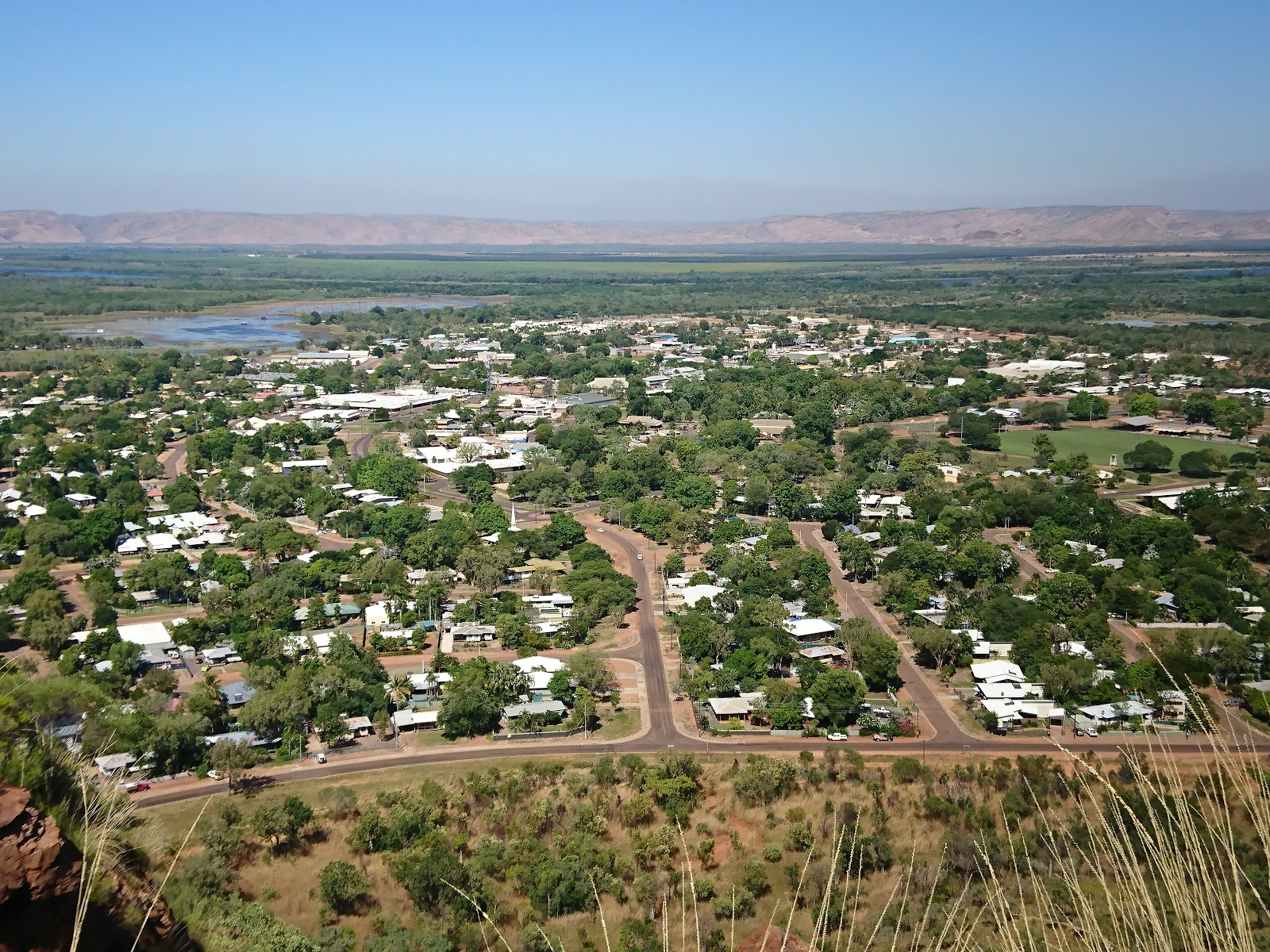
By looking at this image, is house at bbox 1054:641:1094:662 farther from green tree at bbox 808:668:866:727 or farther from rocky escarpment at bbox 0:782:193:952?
rocky escarpment at bbox 0:782:193:952

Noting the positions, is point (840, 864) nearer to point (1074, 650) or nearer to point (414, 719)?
point (414, 719)

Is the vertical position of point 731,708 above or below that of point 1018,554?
above

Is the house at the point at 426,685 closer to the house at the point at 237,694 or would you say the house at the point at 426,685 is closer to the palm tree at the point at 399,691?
the palm tree at the point at 399,691

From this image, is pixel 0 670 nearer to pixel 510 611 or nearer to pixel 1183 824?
pixel 1183 824

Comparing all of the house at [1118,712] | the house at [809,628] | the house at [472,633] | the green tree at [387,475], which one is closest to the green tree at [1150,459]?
the house at [809,628]

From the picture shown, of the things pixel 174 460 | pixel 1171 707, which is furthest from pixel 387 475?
pixel 1171 707

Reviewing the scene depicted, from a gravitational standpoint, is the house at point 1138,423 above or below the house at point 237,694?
below
